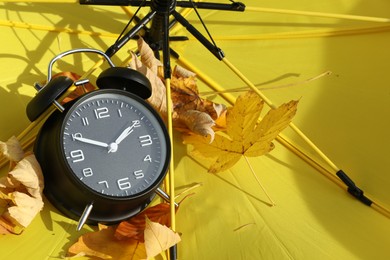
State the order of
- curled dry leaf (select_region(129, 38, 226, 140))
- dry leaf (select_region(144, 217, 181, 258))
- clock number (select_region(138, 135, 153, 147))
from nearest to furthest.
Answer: dry leaf (select_region(144, 217, 181, 258)) < clock number (select_region(138, 135, 153, 147)) < curled dry leaf (select_region(129, 38, 226, 140))

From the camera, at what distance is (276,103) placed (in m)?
1.74

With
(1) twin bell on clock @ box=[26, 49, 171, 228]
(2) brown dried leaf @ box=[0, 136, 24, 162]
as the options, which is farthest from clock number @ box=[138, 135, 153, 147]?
(2) brown dried leaf @ box=[0, 136, 24, 162]

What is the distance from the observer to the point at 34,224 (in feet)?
4.52

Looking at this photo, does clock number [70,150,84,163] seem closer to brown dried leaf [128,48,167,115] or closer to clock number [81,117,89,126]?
clock number [81,117,89,126]

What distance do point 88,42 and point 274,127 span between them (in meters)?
0.53

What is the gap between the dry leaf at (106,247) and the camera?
1351 mm

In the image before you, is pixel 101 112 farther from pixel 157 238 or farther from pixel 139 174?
pixel 157 238

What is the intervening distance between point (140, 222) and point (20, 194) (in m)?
0.25

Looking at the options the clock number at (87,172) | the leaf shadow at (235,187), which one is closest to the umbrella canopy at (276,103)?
the leaf shadow at (235,187)

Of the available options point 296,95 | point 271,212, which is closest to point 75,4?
point 296,95

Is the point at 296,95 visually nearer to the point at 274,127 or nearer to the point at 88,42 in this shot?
the point at 274,127

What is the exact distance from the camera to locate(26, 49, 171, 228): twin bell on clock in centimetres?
135

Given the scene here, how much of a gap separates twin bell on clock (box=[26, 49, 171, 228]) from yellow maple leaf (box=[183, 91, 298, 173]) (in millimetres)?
155

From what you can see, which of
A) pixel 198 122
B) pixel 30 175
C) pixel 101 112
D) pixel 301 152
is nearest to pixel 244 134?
pixel 198 122
